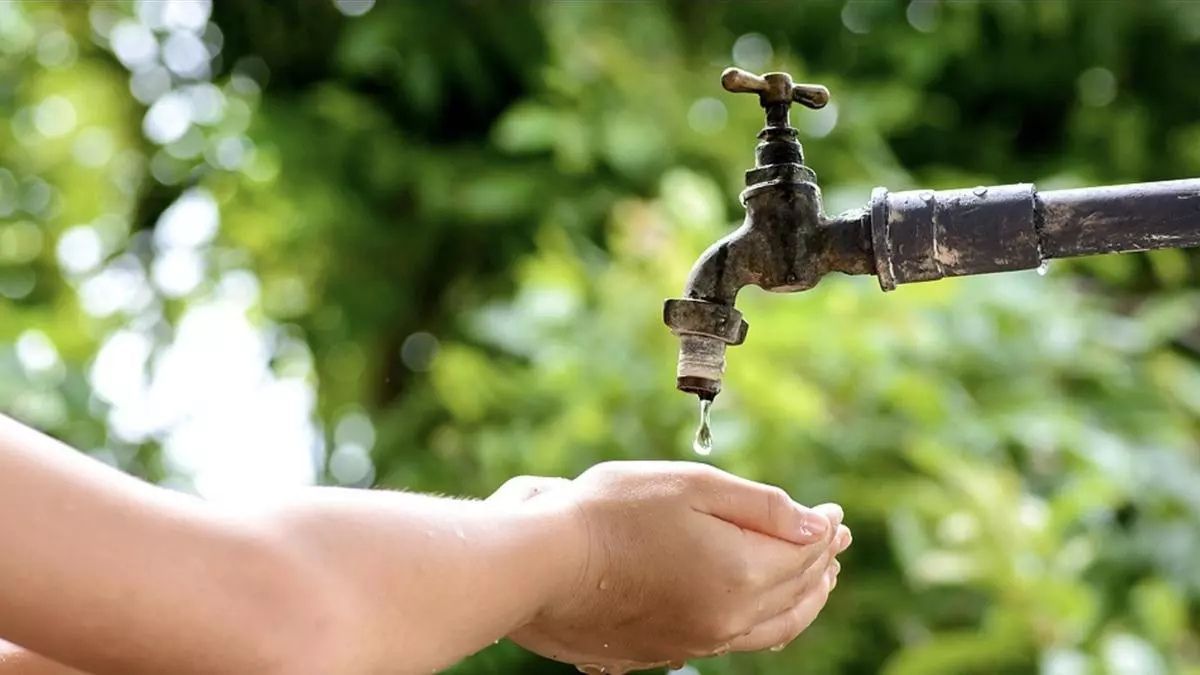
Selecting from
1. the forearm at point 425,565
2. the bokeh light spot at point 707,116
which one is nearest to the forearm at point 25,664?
the forearm at point 425,565

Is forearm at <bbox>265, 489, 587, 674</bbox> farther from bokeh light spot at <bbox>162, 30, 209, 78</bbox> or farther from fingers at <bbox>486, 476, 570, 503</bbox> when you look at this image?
bokeh light spot at <bbox>162, 30, 209, 78</bbox>

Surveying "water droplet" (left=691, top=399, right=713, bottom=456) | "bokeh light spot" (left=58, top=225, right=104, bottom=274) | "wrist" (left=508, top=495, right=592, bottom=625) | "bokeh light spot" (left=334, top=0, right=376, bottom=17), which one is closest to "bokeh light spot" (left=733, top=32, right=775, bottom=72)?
"bokeh light spot" (left=334, top=0, right=376, bottom=17)

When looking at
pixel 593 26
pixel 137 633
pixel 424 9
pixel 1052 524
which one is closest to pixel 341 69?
pixel 424 9

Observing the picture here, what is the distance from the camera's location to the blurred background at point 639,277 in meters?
1.46

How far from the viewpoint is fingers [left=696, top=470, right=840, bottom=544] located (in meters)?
0.64

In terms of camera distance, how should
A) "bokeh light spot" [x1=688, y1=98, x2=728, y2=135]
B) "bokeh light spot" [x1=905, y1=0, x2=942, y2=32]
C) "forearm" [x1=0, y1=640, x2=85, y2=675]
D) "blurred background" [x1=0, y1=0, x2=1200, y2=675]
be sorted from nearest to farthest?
"forearm" [x1=0, y1=640, x2=85, y2=675], "blurred background" [x1=0, y1=0, x2=1200, y2=675], "bokeh light spot" [x1=688, y1=98, x2=728, y2=135], "bokeh light spot" [x1=905, y1=0, x2=942, y2=32]

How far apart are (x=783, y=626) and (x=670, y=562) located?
68 millimetres

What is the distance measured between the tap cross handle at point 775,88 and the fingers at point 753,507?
165mm

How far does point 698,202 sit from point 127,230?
111 centimetres

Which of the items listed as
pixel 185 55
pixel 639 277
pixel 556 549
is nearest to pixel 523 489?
pixel 556 549

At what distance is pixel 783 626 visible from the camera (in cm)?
67

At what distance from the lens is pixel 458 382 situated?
1676 millimetres

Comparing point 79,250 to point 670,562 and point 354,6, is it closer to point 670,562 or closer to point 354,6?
point 354,6

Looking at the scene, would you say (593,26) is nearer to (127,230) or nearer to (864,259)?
(127,230)
